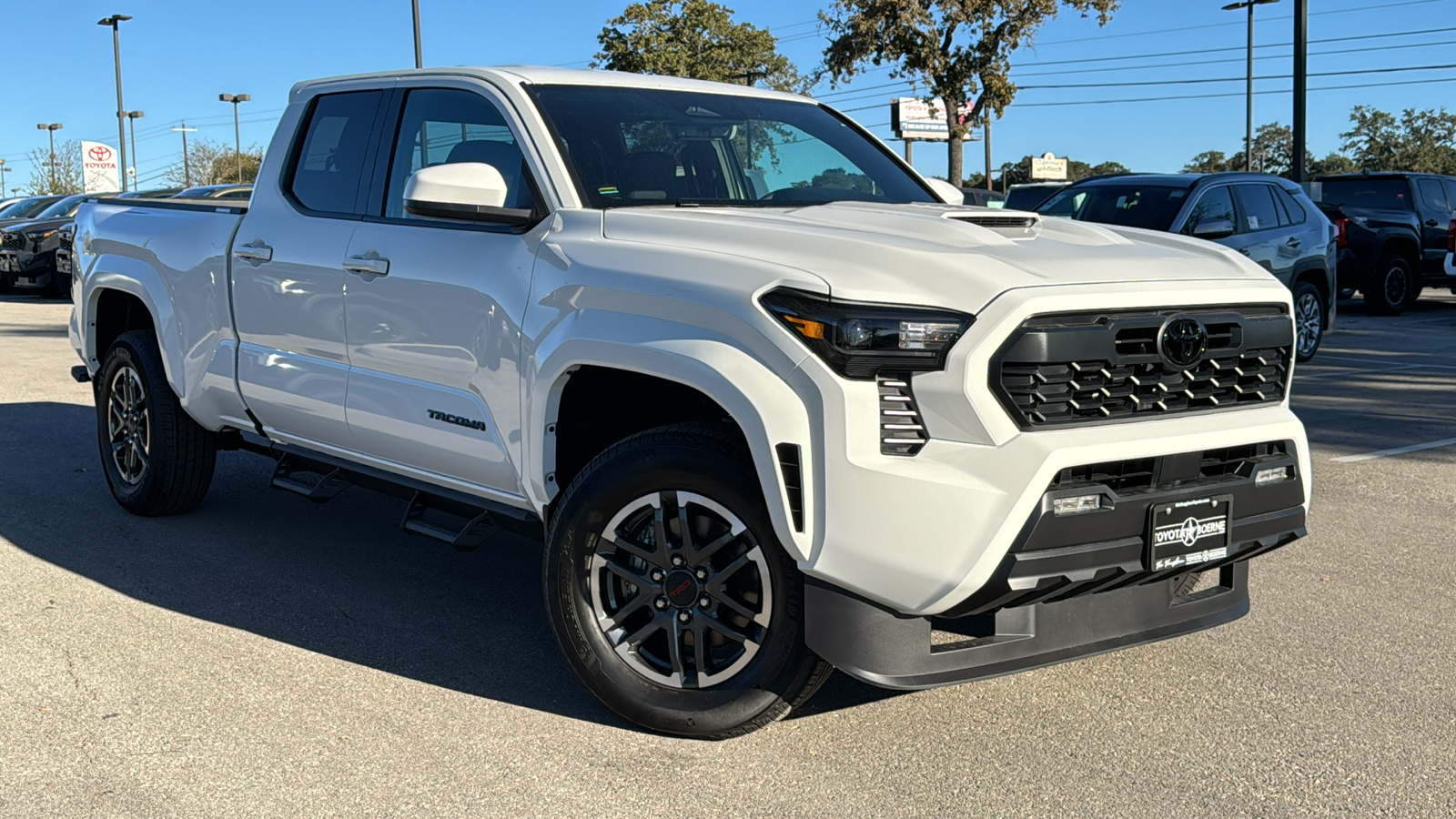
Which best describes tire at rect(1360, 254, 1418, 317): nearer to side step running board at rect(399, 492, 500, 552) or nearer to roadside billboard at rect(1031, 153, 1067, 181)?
side step running board at rect(399, 492, 500, 552)

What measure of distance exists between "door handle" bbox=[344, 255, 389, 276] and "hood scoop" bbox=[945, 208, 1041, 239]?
1.90 metres

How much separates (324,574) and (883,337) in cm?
306

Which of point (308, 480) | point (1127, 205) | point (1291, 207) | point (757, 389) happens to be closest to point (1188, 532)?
point (757, 389)

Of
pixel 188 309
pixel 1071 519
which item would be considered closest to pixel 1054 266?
pixel 1071 519

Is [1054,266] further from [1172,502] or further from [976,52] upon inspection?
[976,52]

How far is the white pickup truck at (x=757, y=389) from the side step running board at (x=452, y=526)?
0.04 ft

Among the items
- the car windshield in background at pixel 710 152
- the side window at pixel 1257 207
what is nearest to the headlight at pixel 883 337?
the car windshield in background at pixel 710 152

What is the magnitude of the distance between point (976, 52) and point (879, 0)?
2.77 metres

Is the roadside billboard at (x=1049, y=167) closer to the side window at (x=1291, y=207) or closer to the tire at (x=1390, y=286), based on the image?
the tire at (x=1390, y=286)

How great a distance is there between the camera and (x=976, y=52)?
34.4m

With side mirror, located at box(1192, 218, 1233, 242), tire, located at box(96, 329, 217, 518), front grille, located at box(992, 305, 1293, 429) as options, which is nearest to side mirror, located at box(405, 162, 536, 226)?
front grille, located at box(992, 305, 1293, 429)

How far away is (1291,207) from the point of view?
1262cm

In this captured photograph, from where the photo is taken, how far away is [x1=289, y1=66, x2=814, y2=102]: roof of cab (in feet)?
15.4

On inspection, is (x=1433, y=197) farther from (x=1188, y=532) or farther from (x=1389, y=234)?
(x=1188, y=532)
